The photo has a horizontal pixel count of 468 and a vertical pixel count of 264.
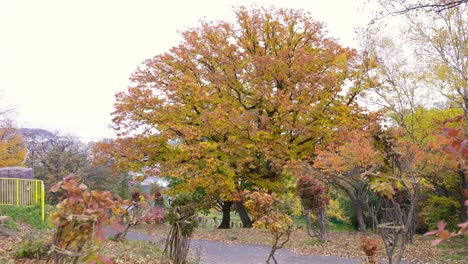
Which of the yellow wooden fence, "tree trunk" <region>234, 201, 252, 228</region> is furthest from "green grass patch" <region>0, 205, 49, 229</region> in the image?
"tree trunk" <region>234, 201, 252, 228</region>

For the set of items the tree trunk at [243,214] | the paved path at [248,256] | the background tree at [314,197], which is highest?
the background tree at [314,197]

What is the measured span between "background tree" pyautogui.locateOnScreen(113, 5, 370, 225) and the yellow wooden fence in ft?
15.9

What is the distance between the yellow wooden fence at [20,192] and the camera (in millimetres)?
14977

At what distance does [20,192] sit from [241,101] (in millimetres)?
9217

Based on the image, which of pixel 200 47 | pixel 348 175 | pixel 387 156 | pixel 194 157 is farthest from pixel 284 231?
pixel 200 47

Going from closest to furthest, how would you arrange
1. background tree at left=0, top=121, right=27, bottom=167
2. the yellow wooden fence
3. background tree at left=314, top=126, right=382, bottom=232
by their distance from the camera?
background tree at left=314, top=126, right=382, bottom=232 < the yellow wooden fence < background tree at left=0, top=121, right=27, bottom=167

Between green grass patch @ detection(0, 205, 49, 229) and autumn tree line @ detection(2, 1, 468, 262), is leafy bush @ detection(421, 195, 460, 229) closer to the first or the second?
autumn tree line @ detection(2, 1, 468, 262)

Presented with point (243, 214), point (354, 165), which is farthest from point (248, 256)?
point (243, 214)

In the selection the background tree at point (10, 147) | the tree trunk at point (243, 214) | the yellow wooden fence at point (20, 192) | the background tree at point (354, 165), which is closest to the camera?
the background tree at point (354, 165)

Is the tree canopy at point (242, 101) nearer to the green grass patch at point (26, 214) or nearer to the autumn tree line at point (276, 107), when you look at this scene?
the autumn tree line at point (276, 107)

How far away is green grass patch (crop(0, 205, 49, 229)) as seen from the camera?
1304 cm

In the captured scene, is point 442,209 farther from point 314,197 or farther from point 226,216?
point 226,216

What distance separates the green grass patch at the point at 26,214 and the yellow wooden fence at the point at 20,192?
0.63 metres

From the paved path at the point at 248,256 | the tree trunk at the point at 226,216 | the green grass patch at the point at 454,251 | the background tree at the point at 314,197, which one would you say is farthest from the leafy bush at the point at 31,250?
the tree trunk at the point at 226,216
